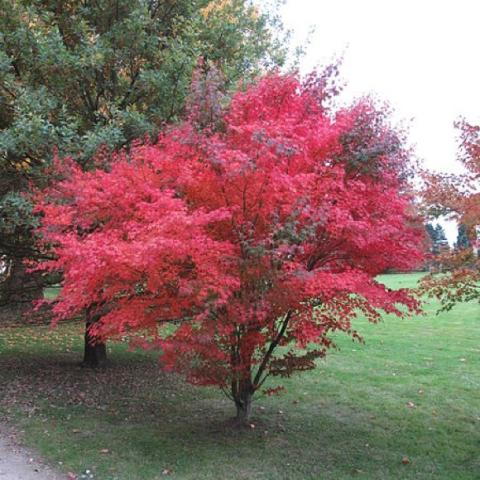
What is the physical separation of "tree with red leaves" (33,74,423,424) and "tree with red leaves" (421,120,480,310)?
1.24ft

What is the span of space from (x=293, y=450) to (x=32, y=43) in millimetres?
8292

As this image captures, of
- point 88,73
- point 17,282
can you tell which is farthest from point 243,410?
point 17,282

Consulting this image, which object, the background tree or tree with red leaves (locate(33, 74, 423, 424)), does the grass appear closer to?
tree with red leaves (locate(33, 74, 423, 424))

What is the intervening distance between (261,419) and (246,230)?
13.2ft

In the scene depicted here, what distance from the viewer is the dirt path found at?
6125mm

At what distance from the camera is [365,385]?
1078 cm

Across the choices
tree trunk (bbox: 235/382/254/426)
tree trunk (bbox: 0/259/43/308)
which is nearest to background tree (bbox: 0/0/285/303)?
tree trunk (bbox: 0/259/43/308)

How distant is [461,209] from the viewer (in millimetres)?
6148

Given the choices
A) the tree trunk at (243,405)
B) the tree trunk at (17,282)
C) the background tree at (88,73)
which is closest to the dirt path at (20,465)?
the tree trunk at (243,405)

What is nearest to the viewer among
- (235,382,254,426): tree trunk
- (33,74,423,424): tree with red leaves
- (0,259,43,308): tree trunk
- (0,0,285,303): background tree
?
(33,74,423,424): tree with red leaves

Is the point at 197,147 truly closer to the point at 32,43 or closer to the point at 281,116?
the point at 281,116

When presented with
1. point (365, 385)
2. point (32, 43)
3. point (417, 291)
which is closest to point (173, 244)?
point (417, 291)

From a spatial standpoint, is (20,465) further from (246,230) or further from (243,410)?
(246,230)

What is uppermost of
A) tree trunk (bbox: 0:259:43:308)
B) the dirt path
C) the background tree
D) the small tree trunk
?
the background tree
